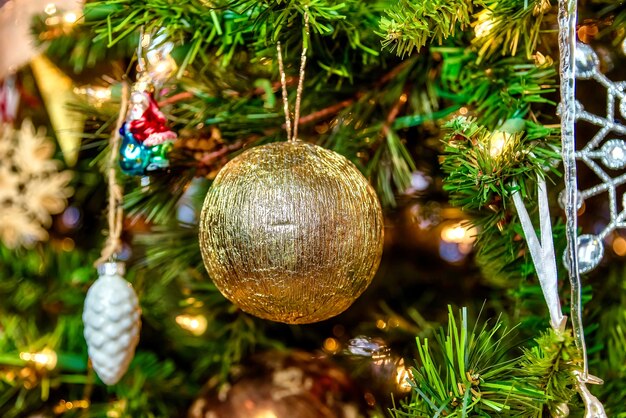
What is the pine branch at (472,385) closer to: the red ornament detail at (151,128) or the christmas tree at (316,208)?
the christmas tree at (316,208)

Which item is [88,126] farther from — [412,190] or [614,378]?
[614,378]

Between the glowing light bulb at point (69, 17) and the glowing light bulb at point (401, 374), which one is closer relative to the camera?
the glowing light bulb at point (401, 374)

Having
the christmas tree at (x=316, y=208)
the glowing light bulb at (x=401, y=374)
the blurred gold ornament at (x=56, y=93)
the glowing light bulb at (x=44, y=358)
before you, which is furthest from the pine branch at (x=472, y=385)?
the blurred gold ornament at (x=56, y=93)

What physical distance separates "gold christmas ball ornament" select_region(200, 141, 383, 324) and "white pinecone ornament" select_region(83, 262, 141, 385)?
0.12m

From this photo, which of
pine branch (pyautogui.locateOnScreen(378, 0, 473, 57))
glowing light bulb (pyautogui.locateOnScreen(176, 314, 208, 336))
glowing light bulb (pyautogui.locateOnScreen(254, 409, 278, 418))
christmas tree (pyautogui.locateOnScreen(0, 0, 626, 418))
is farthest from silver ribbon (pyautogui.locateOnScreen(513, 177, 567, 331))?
glowing light bulb (pyautogui.locateOnScreen(176, 314, 208, 336))

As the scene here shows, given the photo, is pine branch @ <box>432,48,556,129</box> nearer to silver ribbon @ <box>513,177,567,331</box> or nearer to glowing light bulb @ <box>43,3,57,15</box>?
silver ribbon @ <box>513,177,567,331</box>

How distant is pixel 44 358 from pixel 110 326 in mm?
168

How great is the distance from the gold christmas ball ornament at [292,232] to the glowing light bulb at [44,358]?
0.29 meters

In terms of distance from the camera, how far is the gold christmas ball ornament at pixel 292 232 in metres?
0.33

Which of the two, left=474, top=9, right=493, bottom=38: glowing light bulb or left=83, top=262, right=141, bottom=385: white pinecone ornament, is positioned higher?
left=474, top=9, right=493, bottom=38: glowing light bulb

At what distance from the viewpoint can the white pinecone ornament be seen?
17.3 inches

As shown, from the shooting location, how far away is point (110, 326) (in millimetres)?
438

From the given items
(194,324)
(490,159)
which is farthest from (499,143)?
(194,324)

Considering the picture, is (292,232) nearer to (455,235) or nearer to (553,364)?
(553,364)
